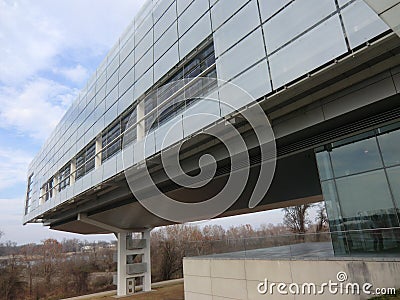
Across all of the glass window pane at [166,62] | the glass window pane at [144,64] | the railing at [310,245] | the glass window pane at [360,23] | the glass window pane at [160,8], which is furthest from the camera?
the glass window pane at [144,64]

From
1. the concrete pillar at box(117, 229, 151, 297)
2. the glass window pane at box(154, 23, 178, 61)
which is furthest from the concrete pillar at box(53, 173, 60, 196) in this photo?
the glass window pane at box(154, 23, 178, 61)

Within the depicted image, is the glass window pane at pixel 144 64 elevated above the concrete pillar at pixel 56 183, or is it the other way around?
the glass window pane at pixel 144 64

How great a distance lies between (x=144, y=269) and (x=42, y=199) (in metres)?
14.2

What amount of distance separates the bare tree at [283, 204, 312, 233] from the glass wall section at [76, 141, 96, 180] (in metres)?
32.8

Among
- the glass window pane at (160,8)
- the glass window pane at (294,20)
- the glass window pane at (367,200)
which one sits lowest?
the glass window pane at (367,200)

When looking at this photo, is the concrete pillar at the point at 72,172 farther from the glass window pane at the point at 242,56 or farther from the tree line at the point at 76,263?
the glass window pane at the point at 242,56

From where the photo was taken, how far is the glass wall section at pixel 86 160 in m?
22.6

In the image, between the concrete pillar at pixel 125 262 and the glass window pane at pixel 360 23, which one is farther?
the concrete pillar at pixel 125 262

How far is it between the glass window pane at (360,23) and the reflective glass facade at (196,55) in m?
0.02

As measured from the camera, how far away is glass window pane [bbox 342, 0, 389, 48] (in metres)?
6.39

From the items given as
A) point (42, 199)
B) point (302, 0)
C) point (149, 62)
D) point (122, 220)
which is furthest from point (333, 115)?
point (42, 199)

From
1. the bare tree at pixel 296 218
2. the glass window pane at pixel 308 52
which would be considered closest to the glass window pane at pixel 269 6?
the glass window pane at pixel 308 52

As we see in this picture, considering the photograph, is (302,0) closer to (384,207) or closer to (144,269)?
(384,207)

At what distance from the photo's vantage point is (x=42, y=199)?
34062 millimetres
